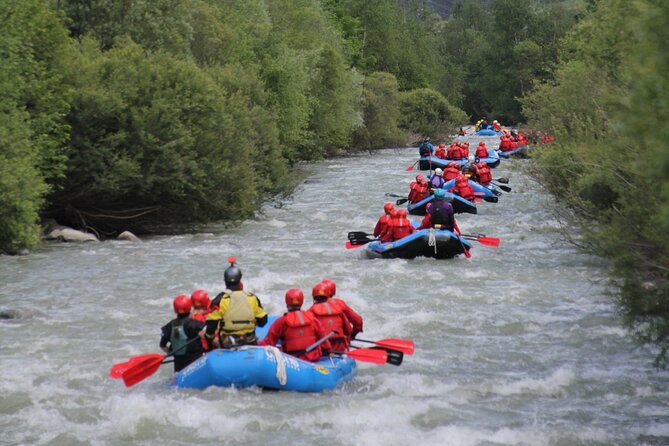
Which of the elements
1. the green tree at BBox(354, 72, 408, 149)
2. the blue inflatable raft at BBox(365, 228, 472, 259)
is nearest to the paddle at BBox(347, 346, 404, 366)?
the blue inflatable raft at BBox(365, 228, 472, 259)

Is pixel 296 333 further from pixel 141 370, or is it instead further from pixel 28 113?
pixel 28 113

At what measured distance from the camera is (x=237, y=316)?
32.6 feet

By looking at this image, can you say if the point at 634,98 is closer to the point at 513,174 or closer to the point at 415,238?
the point at 415,238

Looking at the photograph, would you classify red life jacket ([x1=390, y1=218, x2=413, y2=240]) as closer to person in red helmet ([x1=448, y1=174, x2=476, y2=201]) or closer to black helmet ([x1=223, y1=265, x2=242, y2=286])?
person in red helmet ([x1=448, y1=174, x2=476, y2=201])

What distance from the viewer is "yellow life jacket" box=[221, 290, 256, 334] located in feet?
32.6

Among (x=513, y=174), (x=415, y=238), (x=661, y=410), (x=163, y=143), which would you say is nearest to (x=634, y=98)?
(x=661, y=410)

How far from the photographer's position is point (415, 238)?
18047 mm

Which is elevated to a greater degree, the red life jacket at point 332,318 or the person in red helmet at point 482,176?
the red life jacket at point 332,318

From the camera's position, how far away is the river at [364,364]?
29.6ft

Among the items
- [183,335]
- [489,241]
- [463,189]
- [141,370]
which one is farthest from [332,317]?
[463,189]

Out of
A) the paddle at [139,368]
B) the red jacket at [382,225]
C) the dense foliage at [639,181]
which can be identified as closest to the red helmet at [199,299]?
the paddle at [139,368]

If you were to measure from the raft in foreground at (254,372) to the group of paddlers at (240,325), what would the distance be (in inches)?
8.3

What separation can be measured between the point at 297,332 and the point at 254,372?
0.69 m

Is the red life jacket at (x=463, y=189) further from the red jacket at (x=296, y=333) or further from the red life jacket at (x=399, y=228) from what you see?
the red jacket at (x=296, y=333)
